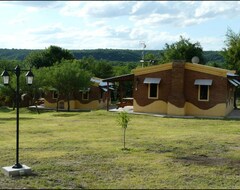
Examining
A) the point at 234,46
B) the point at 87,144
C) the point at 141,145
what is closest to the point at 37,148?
the point at 87,144

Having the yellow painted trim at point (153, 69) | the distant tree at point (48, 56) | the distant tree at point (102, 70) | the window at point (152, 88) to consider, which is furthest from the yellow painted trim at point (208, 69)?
the distant tree at point (48, 56)

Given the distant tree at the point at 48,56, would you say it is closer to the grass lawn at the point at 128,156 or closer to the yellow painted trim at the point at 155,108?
the yellow painted trim at the point at 155,108

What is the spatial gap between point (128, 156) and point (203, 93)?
15.1 metres

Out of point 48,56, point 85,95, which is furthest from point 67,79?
point 48,56

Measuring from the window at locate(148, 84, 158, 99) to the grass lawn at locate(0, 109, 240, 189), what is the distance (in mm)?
6414

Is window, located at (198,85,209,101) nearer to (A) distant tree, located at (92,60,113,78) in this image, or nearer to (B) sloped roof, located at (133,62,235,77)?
(B) sloped roof, located at (133,62,235,77)

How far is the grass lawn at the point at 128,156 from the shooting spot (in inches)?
380

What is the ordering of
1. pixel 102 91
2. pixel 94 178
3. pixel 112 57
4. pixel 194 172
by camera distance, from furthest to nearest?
pixel 112 57
pixel 102 91
pixel 194 172
pixel 94 178

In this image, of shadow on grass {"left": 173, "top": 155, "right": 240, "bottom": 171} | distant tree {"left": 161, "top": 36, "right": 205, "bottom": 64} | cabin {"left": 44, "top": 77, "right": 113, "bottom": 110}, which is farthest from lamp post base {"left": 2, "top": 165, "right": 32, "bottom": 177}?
distant tree {"left": 161, "top": 36, "right": 205, "bottom": 64}

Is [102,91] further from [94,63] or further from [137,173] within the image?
[137,173]

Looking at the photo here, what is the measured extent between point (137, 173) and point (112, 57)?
122m

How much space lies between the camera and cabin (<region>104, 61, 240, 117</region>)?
26344 mm

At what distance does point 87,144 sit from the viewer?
50.6ft

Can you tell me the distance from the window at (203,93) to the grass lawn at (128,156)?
16.9 feet
